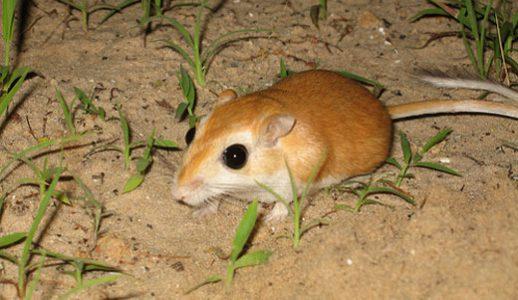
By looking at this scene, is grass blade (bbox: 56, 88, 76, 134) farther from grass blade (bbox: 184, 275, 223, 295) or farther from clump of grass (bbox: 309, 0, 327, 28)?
clump of grass (bbox: 309, 0, 327, 28)

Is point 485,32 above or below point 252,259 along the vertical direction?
below

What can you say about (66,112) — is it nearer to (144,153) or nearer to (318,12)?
(144,153)

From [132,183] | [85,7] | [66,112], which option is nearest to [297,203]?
[132,183]

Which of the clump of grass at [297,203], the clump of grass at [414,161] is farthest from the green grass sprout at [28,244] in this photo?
the clump of grass at [414,161]

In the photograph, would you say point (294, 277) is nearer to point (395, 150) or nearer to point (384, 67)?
point (395, 150)

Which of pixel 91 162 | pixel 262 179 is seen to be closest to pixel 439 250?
pixel 262 179

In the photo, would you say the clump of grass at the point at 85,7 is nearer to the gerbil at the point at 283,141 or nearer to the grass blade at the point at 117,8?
the grass blade at the point at 117,8

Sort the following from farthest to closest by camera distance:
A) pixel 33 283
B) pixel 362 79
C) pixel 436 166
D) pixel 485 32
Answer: pixel 485 32
pixel 362 79
pixel 436 166
pixel 33 283
